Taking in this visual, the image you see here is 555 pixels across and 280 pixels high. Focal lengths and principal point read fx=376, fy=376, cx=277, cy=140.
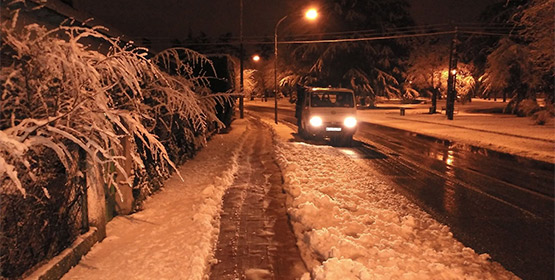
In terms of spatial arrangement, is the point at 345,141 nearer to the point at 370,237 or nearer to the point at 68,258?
the point at 370,237

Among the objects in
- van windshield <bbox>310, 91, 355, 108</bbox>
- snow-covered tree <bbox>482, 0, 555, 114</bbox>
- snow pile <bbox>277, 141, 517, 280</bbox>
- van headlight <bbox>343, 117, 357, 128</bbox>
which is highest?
snow-covered tree <bbox>482, 0, 555, 114</bbox>

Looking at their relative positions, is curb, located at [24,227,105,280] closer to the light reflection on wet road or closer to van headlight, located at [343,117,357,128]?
the light reflection on wet road

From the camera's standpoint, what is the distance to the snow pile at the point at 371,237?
419 cm

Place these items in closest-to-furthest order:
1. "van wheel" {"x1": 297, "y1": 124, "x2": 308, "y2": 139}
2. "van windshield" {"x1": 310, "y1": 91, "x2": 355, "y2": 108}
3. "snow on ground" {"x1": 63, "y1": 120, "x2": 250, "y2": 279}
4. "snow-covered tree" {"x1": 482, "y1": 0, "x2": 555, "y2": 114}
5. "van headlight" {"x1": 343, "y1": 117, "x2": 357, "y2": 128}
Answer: "snow on ground" {"x1": 63, "y1": 120, "x2": 250, "y2": 279} → "van headlight" {"x1": 343, "y1": 117, "x2": 357, "y2": 128} → "van windshield" {"x1": 310, "y1": 91, "x2": 355, "y2": 108} → "van wheel" {"x1": 297, "y1": 124, "x2": 308, "y2": 139} → "snow-covered tree" {"x1": 482, "y1": 0, "x2": 555, "y2": 114}

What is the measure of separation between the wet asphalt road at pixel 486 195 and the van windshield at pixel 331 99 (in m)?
2.20

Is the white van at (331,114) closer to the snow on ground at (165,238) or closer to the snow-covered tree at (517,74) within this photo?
the snow on ground at (165,238)

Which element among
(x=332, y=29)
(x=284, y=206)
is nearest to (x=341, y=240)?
(x=284, y=206)

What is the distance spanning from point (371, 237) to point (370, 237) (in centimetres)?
1

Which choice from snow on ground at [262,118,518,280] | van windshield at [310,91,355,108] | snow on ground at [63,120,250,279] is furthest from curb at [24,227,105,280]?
van windshield at [310,91,355,108]

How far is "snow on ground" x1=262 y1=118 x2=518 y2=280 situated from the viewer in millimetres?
4188

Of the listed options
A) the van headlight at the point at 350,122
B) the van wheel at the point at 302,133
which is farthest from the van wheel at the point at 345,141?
the van wheel at the point at 302,133

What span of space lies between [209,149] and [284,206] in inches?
259

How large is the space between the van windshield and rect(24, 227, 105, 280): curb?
462 inches

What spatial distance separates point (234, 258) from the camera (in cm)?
471
